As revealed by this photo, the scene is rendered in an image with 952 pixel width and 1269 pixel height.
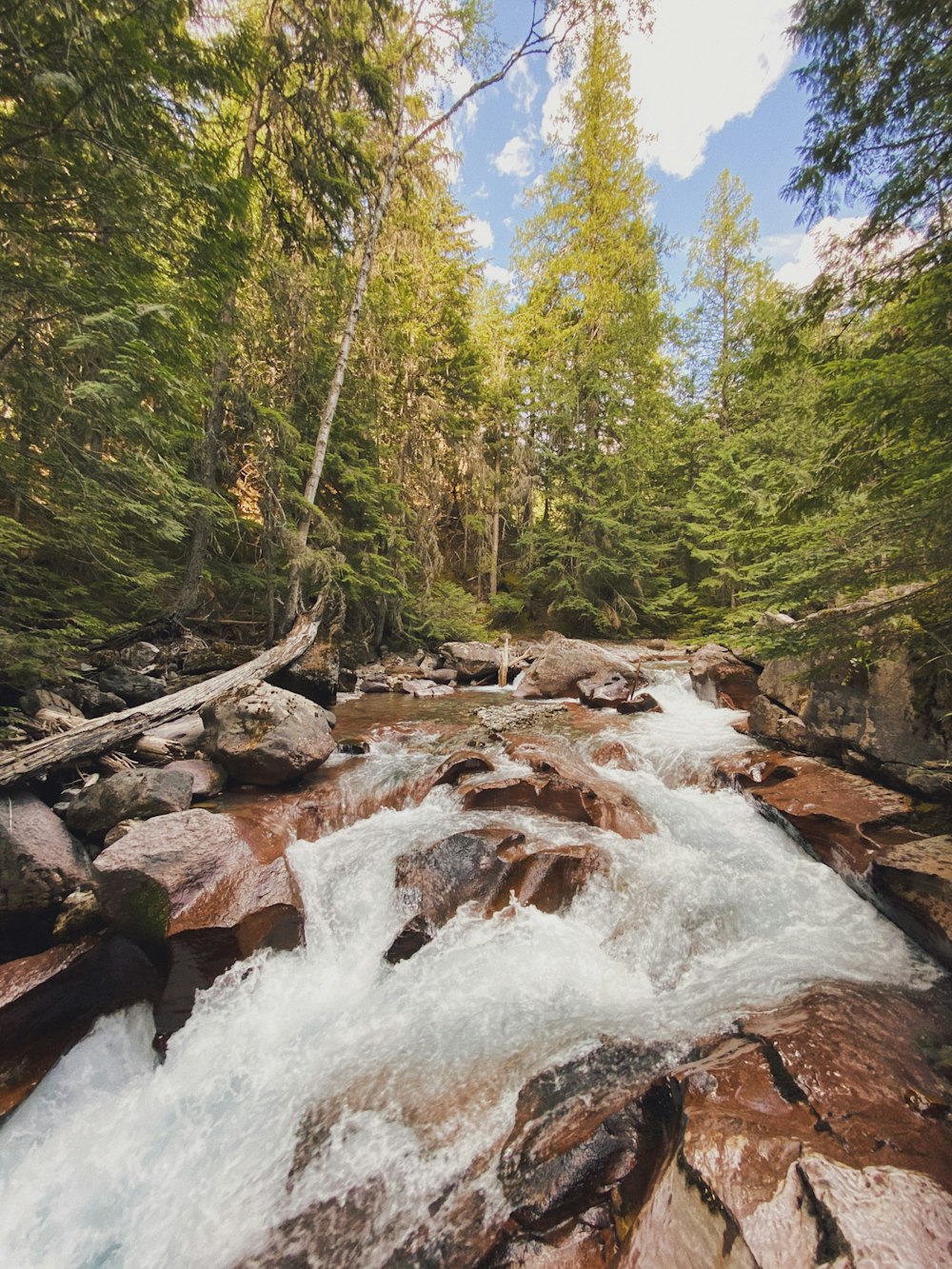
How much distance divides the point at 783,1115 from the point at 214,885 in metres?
3.85

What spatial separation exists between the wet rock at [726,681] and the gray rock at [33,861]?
9.82 metres

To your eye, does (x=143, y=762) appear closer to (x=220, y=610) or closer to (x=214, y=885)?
(x=214, y=885)

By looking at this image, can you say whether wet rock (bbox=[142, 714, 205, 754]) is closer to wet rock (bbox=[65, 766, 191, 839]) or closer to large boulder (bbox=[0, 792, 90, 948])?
wet rock (bbox=[65, 766, 191, 839])

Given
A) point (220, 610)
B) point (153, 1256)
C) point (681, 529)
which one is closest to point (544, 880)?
point (153, 1256)

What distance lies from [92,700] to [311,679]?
11.4ft

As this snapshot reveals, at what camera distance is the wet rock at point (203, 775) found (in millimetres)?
5352

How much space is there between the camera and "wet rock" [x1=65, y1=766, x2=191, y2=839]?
14.9ft

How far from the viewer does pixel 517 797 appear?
18.4 ft

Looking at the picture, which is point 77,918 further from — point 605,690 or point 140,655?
point 605,690

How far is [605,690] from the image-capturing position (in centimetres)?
1046

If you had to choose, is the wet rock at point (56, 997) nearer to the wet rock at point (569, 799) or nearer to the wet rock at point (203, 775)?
the wet rock at point (203, 775)

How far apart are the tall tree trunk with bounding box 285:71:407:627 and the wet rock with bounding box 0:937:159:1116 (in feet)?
24.0

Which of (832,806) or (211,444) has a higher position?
(211,444)

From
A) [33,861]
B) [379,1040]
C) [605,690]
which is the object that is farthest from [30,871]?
[605,690]
